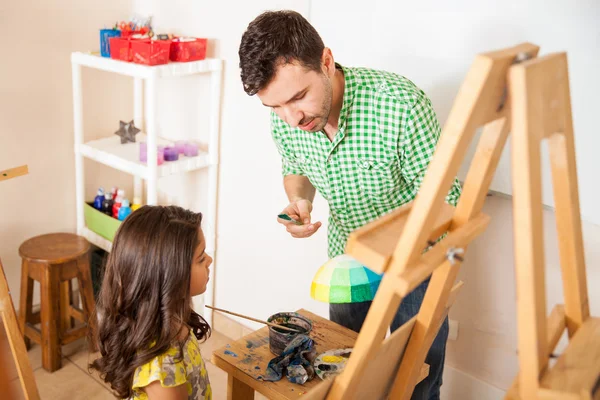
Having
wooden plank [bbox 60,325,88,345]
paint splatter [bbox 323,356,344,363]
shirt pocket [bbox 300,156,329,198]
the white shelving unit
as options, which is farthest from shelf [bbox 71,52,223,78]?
paint splatter [bbox 323,356,344,363]

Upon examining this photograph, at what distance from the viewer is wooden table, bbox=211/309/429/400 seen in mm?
1476

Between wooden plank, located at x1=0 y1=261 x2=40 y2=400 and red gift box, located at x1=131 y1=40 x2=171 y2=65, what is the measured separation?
982 mm

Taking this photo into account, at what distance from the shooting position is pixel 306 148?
1.79 m

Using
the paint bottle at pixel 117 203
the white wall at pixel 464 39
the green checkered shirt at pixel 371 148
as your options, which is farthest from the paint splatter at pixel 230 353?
the paint bottle at pixel 117 203

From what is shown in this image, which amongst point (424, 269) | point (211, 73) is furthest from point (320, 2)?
point (424, 269)

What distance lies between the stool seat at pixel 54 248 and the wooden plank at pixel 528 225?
211 cm

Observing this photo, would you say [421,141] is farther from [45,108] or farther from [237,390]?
[45,108]

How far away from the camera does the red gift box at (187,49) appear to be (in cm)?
251

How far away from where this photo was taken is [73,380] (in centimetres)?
262

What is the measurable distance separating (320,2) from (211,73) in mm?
634

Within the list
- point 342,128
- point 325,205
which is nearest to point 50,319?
point 325,205

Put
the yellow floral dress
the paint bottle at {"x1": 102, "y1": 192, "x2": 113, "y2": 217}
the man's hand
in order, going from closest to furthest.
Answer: the yellow floral dress < the man's hand < the paint bottle at {"x1": 102, "y1": 192, "x2": 113, "y2": 217}

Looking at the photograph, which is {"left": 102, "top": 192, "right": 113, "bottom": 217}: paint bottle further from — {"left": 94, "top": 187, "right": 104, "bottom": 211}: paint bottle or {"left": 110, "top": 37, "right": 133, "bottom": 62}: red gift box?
{"left": 110, "top": 37, "right": 133, "bottom": 62}: red gift box

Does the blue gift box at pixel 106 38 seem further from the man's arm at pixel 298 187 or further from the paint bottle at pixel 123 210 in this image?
the man's arm at pixel 298 187
